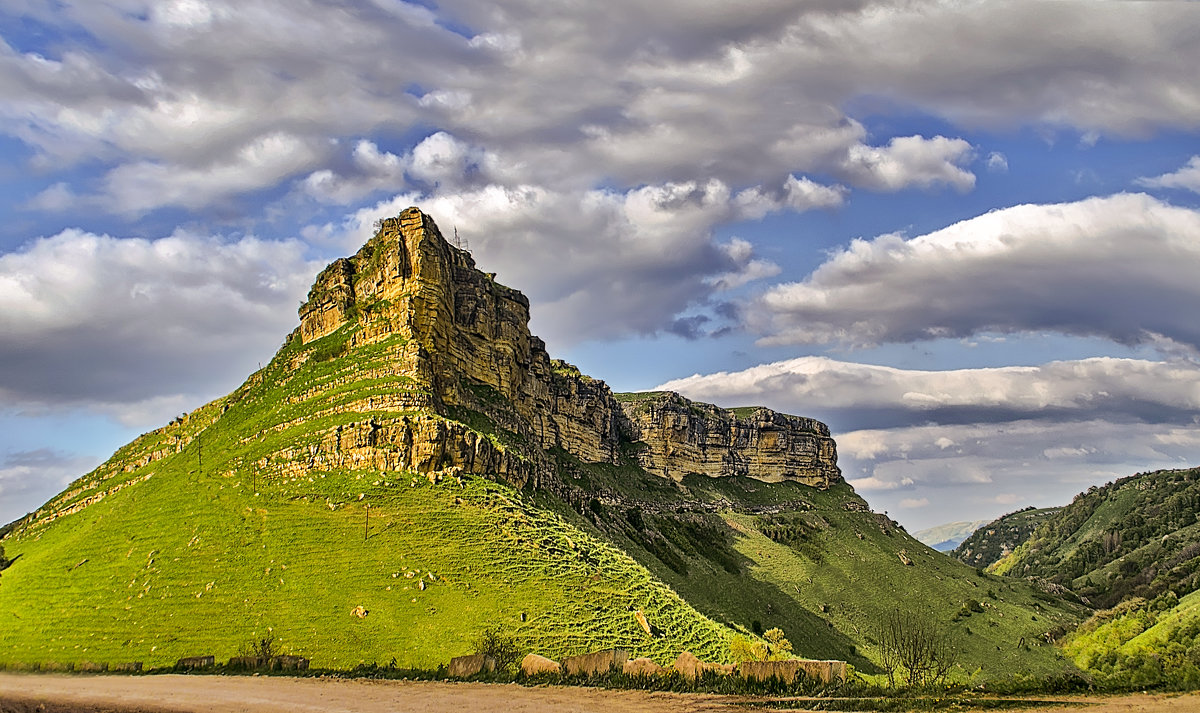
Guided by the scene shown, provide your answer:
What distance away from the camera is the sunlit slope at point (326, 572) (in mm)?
53062

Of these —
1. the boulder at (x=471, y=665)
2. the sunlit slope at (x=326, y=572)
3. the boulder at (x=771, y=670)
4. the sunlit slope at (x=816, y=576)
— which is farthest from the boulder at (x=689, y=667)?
the sunlit slope at (x=816, y=576)

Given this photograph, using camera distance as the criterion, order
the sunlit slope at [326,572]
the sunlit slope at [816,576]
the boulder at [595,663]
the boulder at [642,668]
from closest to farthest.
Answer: the boulder at [642,668]
the boulder at [595,663]
the sunlit slope at [326,572]
the sunlit slope at [816,576]

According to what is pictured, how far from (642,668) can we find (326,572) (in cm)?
2877

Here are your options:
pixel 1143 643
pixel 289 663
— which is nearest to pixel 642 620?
pixel 289 663

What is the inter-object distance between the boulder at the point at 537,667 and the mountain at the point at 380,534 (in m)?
9.95

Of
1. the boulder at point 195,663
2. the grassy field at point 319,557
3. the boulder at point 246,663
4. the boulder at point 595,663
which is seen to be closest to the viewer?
the boulder at point 595,663

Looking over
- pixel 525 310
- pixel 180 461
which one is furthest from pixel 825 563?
pixel 180 461

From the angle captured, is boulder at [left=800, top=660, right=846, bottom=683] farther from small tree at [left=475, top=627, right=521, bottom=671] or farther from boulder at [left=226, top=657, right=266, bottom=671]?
boulder at [left=226, top=657, right=266, bottom=671]

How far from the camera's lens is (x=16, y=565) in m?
83.8

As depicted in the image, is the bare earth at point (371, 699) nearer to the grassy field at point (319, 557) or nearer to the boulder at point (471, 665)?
the boulder at point (471, 665)

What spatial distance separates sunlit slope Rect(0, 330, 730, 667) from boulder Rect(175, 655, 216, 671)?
151 centimetres

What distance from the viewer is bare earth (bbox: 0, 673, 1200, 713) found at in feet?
103

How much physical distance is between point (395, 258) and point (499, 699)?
66.5 metres

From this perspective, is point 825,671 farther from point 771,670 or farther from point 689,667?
point 689,667
